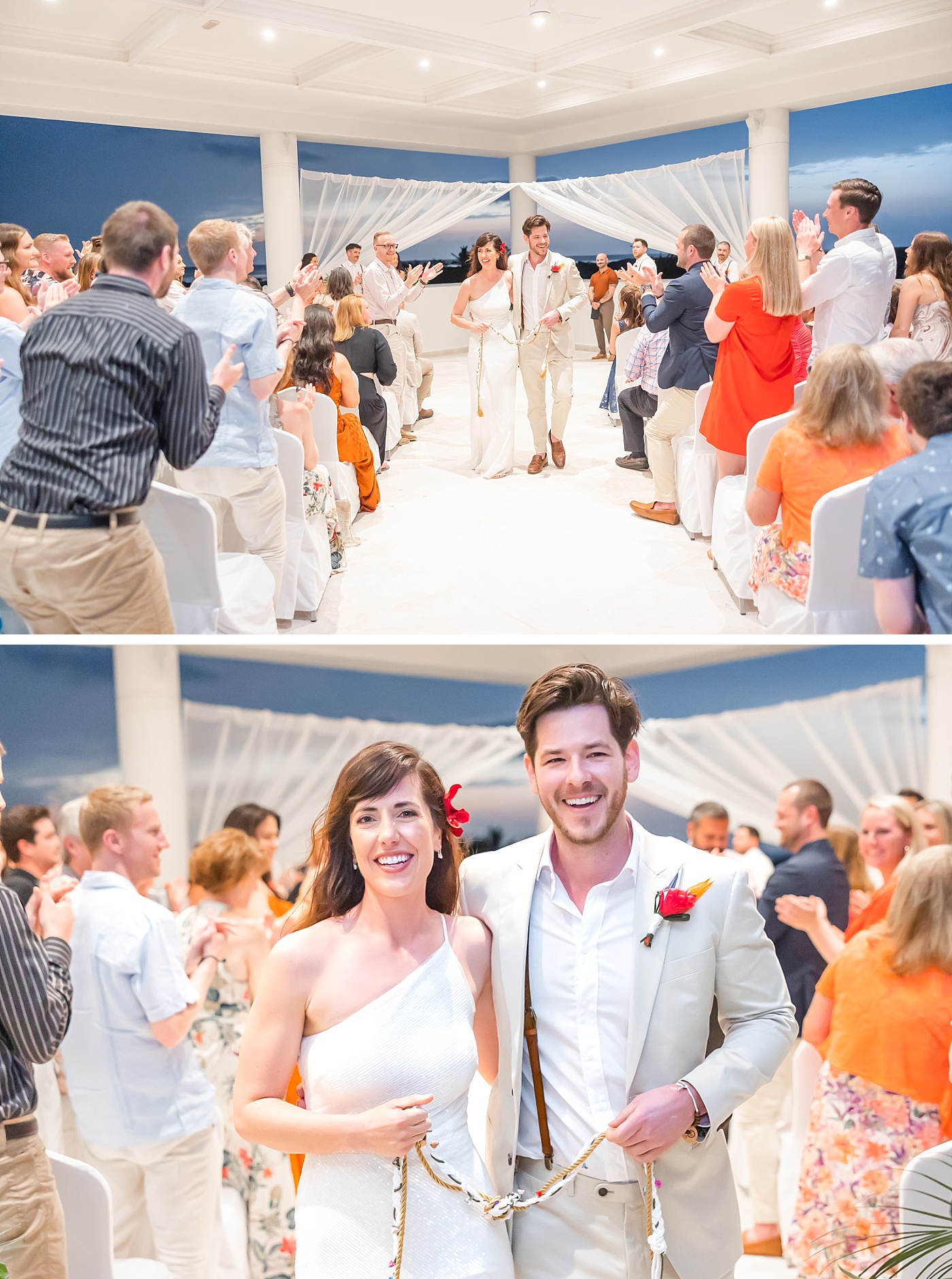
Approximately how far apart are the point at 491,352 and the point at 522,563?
2.20 m

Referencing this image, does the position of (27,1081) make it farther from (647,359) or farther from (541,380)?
(647,359)

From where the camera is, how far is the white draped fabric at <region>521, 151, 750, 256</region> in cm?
934

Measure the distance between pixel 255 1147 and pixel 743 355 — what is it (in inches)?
129

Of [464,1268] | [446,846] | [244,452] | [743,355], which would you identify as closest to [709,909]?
[446,846]

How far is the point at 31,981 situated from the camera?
211 cm

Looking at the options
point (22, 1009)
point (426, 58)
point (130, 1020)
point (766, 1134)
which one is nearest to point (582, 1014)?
point (766, 1134)

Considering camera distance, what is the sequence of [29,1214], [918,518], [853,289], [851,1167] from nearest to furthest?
[29,1214], [918,518], [851,1167], [853,289]

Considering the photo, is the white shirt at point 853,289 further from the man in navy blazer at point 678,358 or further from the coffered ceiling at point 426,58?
the coffered ceiling at point 426,58

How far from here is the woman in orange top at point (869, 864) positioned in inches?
102

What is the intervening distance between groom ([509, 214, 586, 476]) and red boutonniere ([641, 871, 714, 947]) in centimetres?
440

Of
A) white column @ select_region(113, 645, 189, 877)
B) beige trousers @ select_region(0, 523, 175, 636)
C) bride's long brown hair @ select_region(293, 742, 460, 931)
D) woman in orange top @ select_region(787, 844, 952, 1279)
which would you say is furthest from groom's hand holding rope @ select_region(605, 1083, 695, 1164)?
beige trousers @ select_region(0, 523, 175, 636)

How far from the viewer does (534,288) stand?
6.05 meters

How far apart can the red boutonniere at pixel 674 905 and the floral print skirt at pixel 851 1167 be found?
965 mm

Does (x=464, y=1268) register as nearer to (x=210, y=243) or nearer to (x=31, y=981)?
(x=31, y=981)
